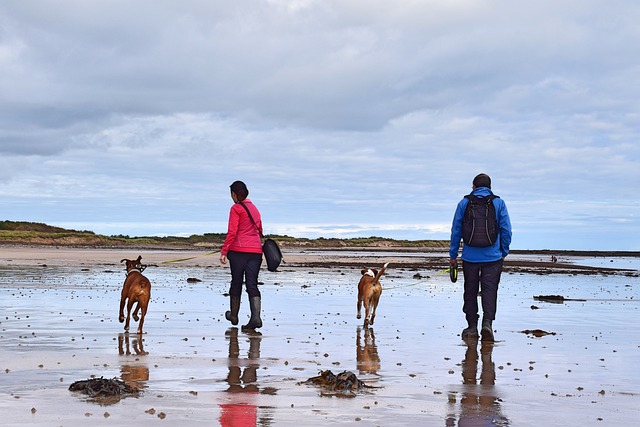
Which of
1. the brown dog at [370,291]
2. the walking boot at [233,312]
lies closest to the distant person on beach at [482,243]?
the brown dog at [370,291]

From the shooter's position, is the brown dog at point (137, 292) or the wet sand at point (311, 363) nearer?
the wet sand at point (311, 363)

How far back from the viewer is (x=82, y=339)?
12.4 metres

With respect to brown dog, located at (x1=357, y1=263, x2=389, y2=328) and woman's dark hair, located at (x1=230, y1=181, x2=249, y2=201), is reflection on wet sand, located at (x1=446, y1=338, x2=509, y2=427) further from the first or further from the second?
woman's dark hair, located at (x1=230, y1=181, x2=249, y2=201)

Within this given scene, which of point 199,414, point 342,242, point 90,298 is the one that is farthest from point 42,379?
point 342,242

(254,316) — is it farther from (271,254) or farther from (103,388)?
(103,388)

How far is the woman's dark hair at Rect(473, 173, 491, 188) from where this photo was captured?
14.0 meters

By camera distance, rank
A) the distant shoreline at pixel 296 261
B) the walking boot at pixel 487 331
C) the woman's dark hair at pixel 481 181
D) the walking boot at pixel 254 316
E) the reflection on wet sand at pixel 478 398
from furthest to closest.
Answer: the distant shoreline at pixel 296 261 < the walking boot at pixel 254 316 < the woman's dark hair at pixel 481 181 < the walking boot at pixel 487 331 < the reflection on wet sand at pixel 478 398

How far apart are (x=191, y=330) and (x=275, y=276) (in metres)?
18.3

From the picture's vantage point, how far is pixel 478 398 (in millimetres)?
8297

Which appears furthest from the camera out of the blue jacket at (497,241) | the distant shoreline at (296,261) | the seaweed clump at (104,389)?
the distant shoreline at (296,261)

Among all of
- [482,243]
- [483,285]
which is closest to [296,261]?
[483,285]

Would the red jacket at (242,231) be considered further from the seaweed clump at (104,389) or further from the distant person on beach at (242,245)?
the seaweed clump at (104,389)

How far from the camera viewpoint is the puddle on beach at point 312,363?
744cm

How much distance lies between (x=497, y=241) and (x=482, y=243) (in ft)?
1.10
